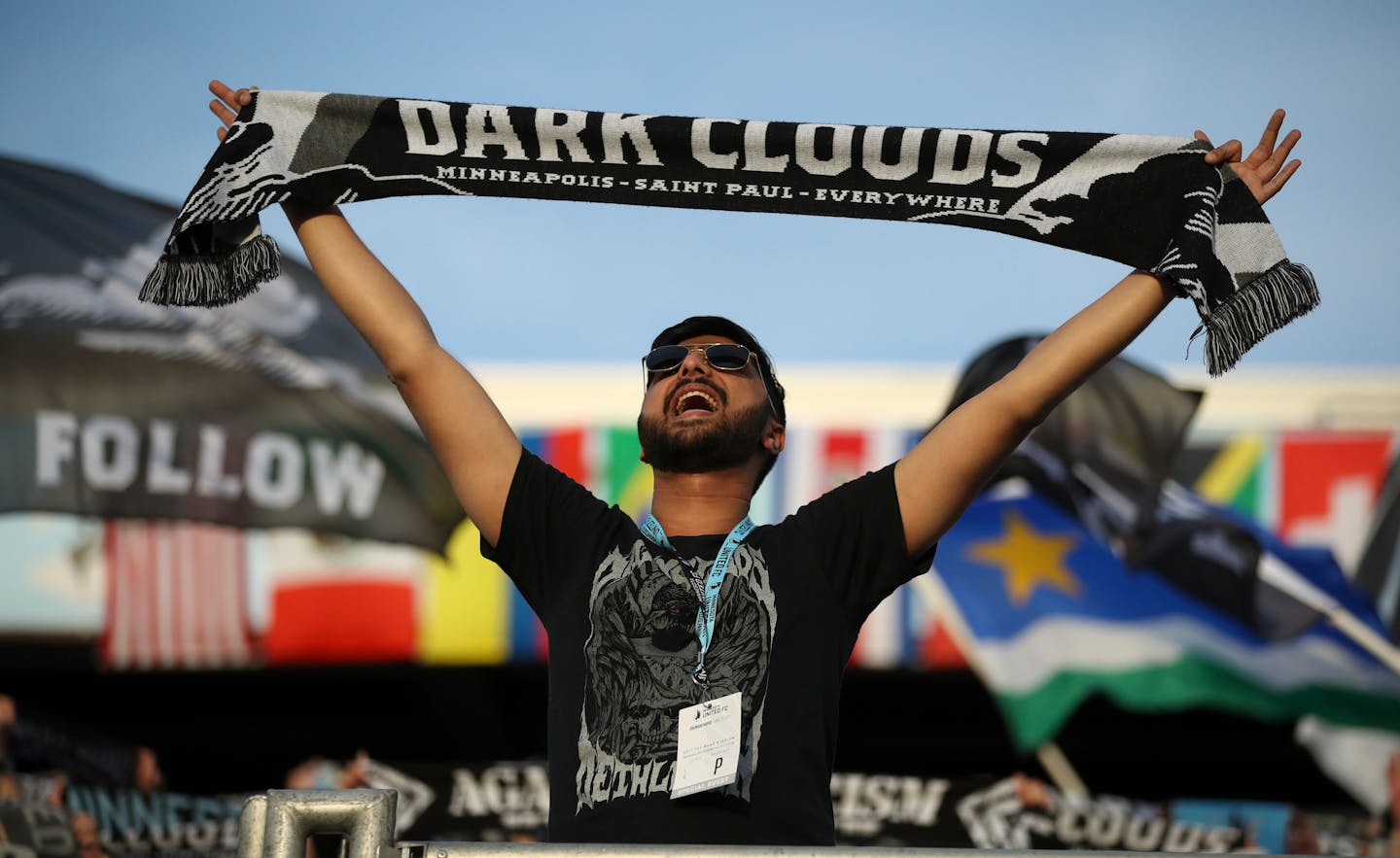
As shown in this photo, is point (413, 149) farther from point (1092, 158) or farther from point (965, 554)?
point (965, 554)

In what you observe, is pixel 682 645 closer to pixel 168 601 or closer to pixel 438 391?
pixel 438 391

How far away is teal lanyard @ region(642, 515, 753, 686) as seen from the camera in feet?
7.65

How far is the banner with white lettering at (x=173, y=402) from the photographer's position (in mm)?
7523

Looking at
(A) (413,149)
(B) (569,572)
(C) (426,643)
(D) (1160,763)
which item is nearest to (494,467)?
(B) (569,572)

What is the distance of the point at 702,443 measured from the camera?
2.63 meters

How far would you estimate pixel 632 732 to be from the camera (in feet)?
7.43

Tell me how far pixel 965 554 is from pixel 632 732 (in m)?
5.84

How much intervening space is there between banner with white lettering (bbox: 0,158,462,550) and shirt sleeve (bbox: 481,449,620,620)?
5381 millimetres

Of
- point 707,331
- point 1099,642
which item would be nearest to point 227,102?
point 707,331

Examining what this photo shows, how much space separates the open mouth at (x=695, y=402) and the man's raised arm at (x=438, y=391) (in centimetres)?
34

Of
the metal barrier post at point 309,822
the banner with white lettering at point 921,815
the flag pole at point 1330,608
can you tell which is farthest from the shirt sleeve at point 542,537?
the flag pole at point 1330,608

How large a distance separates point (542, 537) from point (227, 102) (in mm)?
1100

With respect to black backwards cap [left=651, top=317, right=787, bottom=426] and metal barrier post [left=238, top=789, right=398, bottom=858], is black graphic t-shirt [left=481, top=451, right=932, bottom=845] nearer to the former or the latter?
black backwards cap [left=651, top=317, right=787, bottom=426]

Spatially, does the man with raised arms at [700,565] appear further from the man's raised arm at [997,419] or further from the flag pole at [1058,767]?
the flag pole at [1058,767]
